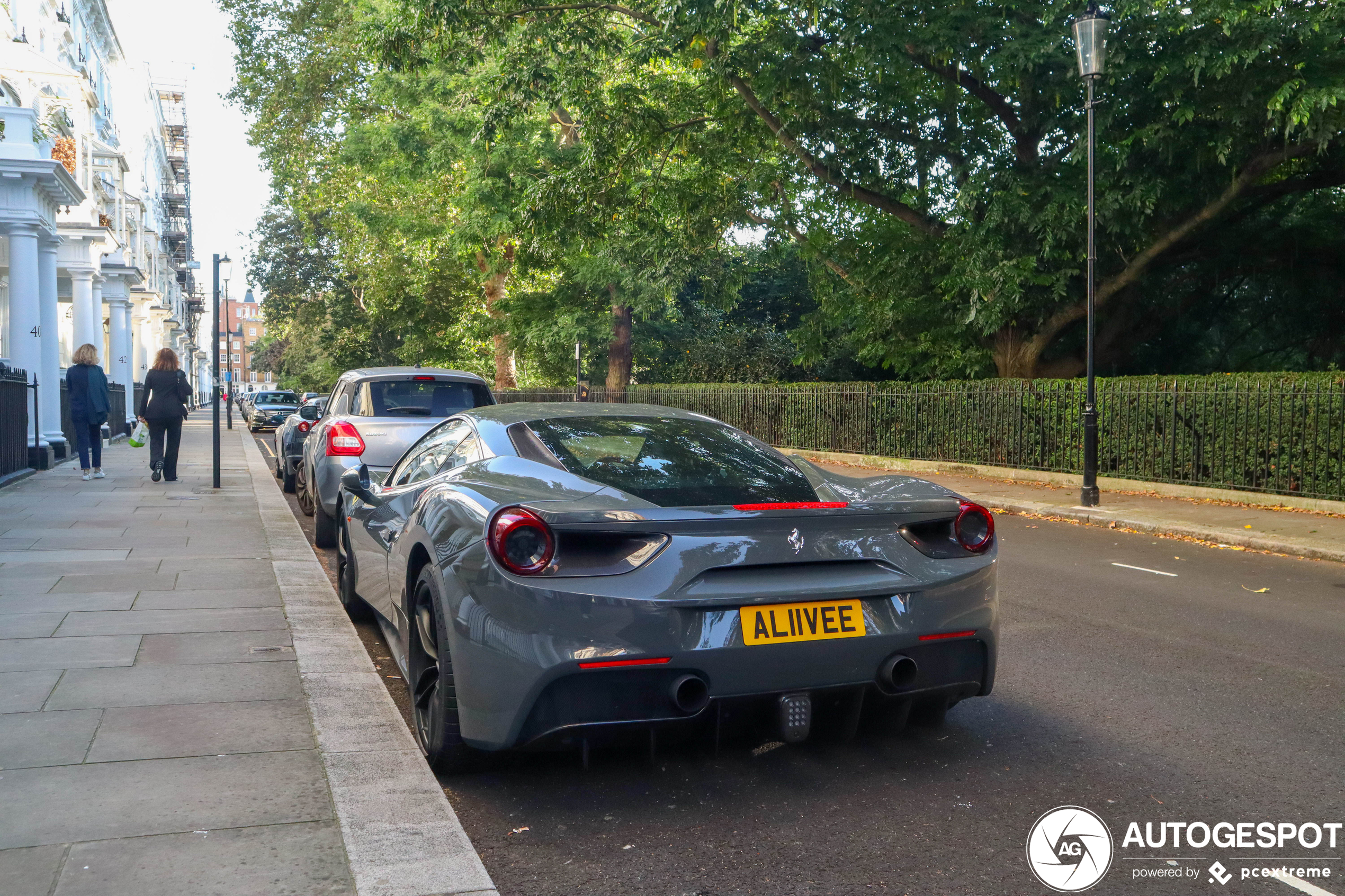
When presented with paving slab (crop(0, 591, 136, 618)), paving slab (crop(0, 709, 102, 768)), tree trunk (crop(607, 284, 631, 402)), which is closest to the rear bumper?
paving slab (crop(0, 709, 102, 768))

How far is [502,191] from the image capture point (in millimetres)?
25891

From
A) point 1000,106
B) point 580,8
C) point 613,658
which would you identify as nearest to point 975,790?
point 613,658

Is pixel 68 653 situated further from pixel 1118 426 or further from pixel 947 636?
pixel 1118 426

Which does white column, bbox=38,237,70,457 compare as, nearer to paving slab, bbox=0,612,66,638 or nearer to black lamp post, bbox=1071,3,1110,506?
paving slab, bbox=0,612,66,638

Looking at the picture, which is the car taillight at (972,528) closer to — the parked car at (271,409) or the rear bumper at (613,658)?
the rear bumper at (613,658)

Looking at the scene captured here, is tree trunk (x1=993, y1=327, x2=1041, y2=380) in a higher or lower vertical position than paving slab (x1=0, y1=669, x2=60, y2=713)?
higher

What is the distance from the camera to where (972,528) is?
4066 mm

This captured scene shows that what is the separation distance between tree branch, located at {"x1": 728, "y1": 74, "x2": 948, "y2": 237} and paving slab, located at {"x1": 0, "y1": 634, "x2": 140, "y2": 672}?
15.5 meters

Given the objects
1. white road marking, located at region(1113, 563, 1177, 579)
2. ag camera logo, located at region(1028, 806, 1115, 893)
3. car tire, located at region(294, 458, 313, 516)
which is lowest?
white road marking, located at region(1113, 563, 1177, 579)

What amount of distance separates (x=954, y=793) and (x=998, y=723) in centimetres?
89

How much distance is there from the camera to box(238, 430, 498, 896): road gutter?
301 cm

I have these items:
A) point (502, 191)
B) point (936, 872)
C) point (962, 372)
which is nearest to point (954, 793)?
point (936, 872)

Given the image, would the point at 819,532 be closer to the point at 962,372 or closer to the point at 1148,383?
the point at 1148,383

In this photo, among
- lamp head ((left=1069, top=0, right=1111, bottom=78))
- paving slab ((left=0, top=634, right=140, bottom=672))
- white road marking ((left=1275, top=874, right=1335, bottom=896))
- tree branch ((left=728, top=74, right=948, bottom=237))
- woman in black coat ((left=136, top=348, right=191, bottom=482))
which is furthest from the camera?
tree branch ((left=728, top=74, right=948, bottom=237))
